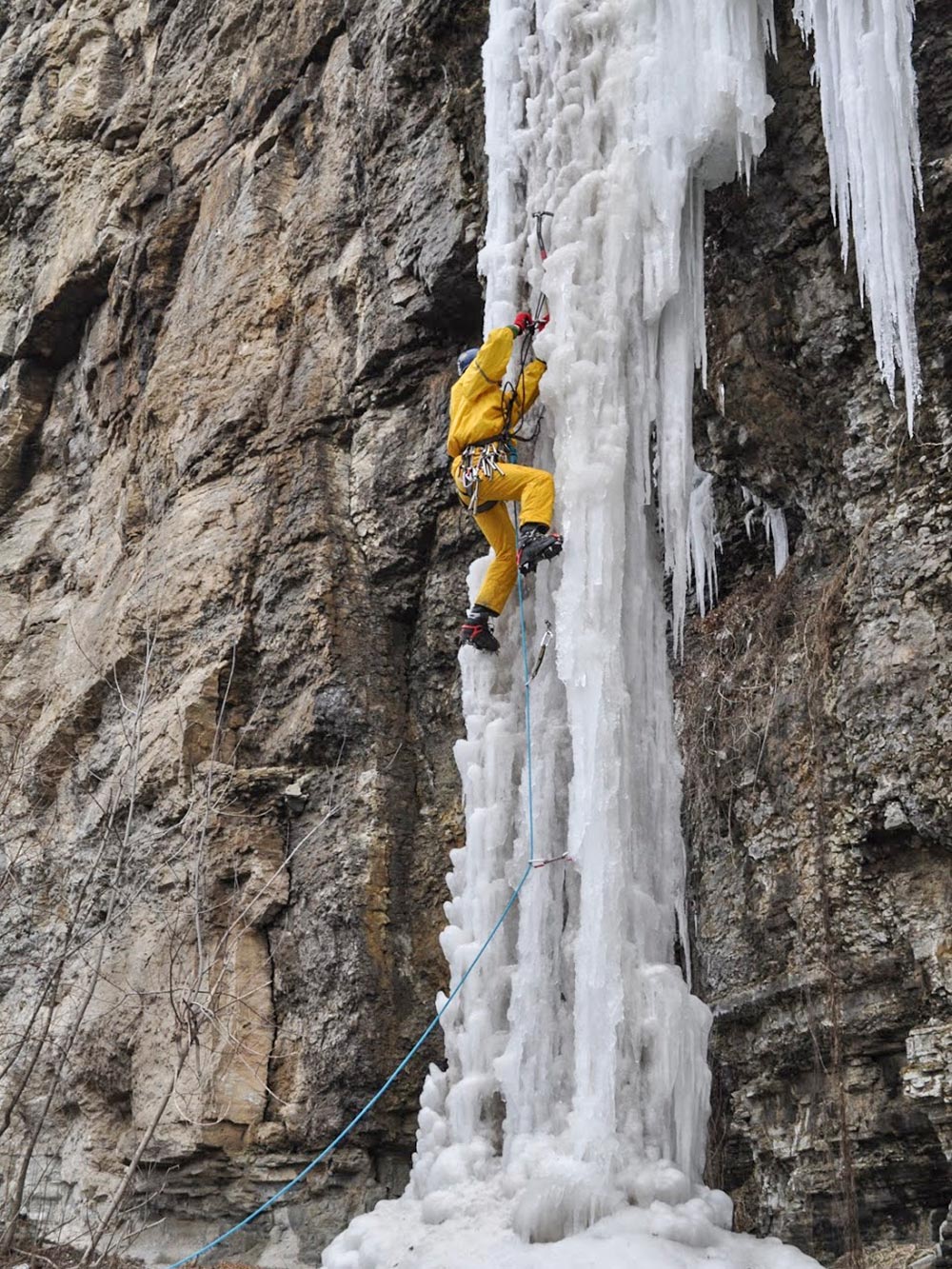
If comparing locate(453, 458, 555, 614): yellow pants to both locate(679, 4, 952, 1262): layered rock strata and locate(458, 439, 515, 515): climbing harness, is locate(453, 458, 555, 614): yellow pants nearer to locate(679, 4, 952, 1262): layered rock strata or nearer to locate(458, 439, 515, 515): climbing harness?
locate(458, 439, 515, 515): climbing harness

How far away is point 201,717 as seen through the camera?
27.6ft

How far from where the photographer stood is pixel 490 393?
6.79 meters

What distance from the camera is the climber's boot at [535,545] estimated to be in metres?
6.21

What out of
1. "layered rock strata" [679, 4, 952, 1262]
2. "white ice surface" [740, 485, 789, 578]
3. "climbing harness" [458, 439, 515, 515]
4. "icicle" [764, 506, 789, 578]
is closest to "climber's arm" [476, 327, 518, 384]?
"climbing harness" [458, 439, 515, 515]

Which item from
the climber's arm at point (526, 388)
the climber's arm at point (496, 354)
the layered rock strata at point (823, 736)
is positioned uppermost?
the climber's arm at point (496, 354)

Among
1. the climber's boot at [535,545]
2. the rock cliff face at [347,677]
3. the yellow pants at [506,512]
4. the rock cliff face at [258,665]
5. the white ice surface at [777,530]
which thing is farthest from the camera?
the rock cliff face at [258,665]

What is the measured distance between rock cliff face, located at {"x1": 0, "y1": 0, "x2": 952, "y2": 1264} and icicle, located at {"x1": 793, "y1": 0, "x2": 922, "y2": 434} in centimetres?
14

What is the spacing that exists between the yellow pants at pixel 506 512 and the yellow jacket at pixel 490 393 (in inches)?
8.0

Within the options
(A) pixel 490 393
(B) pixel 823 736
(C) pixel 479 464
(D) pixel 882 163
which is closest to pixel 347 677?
(C) pixel 479 464

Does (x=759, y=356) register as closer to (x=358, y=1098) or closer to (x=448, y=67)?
(x=448, y=67)

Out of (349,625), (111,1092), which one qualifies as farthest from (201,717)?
(111,1092)

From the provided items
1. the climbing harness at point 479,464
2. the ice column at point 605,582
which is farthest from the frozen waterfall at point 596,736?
the climbing harness at point 479,464

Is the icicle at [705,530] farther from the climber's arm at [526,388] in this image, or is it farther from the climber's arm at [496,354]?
the climber's arm at [496,354]

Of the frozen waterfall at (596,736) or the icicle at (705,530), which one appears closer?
the frozen waterfall at (596,736)
